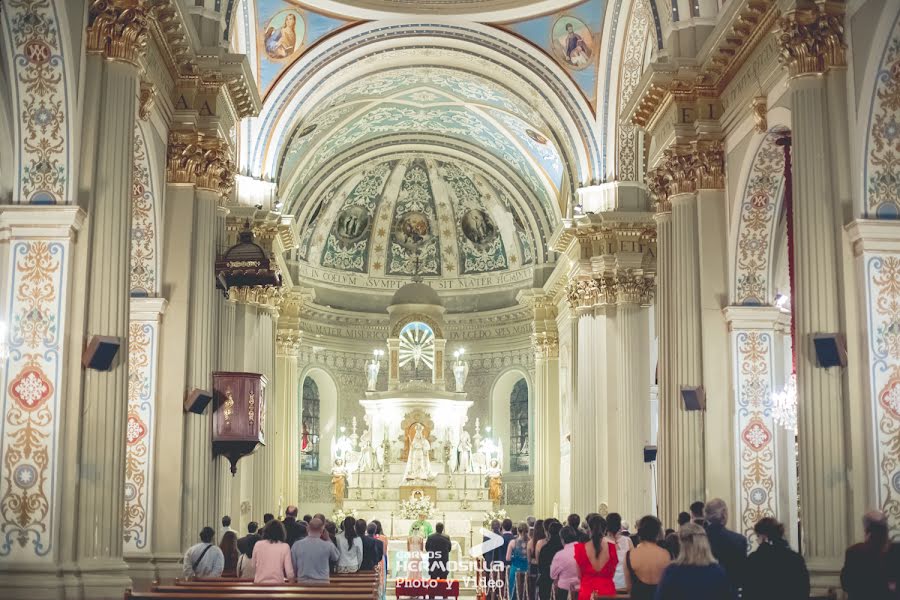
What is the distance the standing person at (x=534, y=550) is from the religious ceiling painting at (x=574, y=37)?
11268mm

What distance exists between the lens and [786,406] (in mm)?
15008

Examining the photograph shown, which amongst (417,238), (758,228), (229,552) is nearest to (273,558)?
(229,552)

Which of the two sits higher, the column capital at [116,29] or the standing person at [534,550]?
the column capital at [116,29]

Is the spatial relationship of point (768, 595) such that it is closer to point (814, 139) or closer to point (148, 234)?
point (814, 139)

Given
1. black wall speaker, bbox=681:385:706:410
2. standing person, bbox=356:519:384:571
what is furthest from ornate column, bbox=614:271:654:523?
standing person, bbox=356:519:384:571

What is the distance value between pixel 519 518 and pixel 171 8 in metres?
21.9

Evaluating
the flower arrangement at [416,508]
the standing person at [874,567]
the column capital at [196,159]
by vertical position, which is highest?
the column capital at [196,159]

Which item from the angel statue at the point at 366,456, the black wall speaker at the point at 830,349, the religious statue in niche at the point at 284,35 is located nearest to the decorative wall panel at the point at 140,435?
the black wall speaker at the point at 830,349

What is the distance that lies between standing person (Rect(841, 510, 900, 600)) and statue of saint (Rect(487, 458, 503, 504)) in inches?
939

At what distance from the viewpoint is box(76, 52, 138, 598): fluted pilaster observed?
11.3 m

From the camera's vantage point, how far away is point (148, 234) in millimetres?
15461

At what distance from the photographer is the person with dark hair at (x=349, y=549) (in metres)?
14.7

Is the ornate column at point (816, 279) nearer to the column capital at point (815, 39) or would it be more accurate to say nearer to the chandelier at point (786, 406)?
the column capital at point (815, 39)

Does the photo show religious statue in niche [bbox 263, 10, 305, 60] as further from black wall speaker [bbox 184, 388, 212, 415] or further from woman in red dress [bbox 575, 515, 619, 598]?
woman in red dress [bbox 575, 515, 619, 598]
